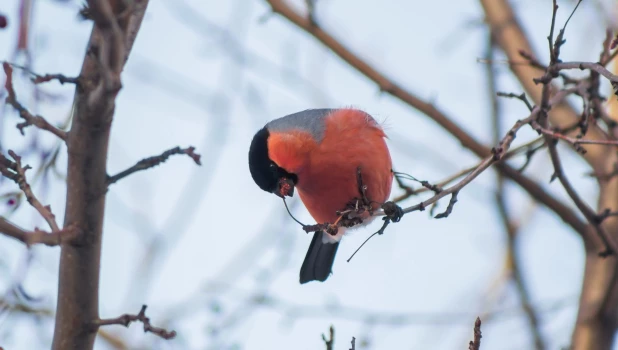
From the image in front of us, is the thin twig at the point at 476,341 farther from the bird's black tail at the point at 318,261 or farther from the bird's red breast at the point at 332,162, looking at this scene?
the bird's black tail at the point at 318,261

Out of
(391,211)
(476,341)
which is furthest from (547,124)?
(476,341)

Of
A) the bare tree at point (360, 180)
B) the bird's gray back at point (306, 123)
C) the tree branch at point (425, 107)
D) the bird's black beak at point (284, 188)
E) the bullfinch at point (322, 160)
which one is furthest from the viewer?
the tree branch at point (425, 107)

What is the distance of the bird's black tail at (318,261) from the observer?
466 cm

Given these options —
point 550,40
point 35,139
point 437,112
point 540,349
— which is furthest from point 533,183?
point 35,139

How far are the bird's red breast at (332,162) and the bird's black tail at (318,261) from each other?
0.65 m

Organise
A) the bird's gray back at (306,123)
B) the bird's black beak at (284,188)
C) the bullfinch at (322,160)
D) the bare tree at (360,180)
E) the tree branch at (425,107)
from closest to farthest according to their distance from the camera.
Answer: the bare tree at (360,180) < the bird's black beak at (284,188) < the bullfinch at (322,160) < the bird's gray back at (306,123) < the tree branch at (425,107)

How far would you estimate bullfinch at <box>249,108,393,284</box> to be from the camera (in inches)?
152

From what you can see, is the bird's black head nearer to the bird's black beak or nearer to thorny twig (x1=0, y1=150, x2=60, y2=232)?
the bird's black beak

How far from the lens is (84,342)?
2389mm

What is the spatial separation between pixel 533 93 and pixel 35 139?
3.53m

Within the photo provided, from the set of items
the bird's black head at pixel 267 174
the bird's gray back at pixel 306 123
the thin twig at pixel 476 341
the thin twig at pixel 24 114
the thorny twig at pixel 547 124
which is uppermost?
→ the bird's gray back at pixel 306 123

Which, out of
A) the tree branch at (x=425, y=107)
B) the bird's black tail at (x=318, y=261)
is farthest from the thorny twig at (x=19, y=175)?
the tree branch at (x=425, y=107)

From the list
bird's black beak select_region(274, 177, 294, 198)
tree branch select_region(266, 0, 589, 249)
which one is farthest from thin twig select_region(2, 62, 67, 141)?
tree branch select_region(266, 0, 589, 249)

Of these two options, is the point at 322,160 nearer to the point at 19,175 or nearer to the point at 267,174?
the point at 267,174
